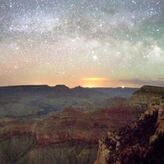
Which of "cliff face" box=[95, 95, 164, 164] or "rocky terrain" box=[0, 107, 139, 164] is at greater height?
"cliff face" box=[95, 95, 164, 164]

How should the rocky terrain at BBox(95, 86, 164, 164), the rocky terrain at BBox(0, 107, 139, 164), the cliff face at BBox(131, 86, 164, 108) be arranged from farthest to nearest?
the rocky terrain at BBox(0, 107, 139, 164) → the cliff face at BBox(131, 86, 164, 108) → the rocky terrain at BBox(95, 86, 164, 164)

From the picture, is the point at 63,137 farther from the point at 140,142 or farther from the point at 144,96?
the point at 140,142

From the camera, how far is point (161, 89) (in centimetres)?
13662

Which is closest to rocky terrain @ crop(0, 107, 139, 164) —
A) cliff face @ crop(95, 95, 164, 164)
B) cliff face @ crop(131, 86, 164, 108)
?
cliff face @ crop(131, 86, 164, 108)

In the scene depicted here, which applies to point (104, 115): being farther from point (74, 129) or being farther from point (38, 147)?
point (38, 147)

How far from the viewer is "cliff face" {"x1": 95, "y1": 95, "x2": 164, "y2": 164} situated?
178ft

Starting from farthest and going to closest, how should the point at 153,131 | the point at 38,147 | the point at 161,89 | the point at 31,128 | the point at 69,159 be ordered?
the point at 31,128
the point at 38,147
the point at 69,159
the point at 161,89
the point at 153,131

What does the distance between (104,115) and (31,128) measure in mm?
37090

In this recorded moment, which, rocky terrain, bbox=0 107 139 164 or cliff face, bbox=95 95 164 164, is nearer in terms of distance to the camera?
cliff face, bbox=95 95 164 164

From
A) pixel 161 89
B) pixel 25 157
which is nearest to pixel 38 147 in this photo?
pixel 25 157

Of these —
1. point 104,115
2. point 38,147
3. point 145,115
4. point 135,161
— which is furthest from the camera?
point 104,115

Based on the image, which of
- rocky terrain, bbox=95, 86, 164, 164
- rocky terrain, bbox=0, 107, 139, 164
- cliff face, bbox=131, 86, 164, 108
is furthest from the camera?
rocky terrain, bbox=0, 107, 139, 164

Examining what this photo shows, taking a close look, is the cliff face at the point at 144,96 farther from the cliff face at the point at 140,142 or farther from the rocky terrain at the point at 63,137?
the cliff face at the point at 140,142

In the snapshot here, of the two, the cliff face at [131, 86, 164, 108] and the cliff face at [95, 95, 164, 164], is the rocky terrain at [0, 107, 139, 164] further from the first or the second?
the cliff face at [95, 95, 164, 164]
